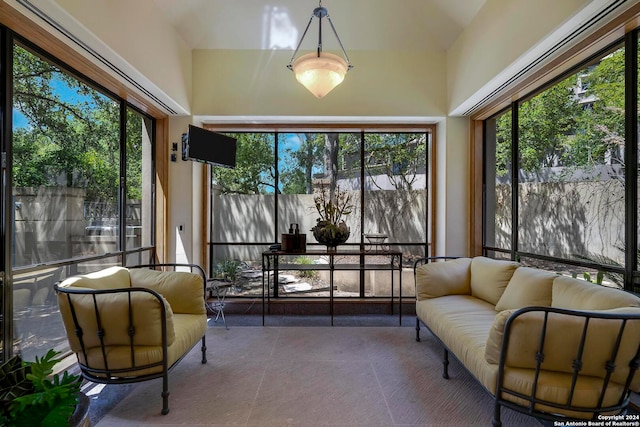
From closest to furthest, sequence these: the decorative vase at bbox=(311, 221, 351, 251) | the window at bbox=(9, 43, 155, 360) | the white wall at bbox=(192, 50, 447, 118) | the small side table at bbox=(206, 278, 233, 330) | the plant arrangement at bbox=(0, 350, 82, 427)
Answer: the plant arrangement at bbox=(0, 350, 82, 427)
the window at bbox=(9, 43, 155, 360)
the small side table at bbox=(206, 278, 233, 330)
the decorative vase at bbox=(311, 221, 351, 251)
the white wall at bbox=(192, 50, 447, 118)

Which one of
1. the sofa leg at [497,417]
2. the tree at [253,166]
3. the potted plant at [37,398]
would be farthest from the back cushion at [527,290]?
the tree at [253,166]

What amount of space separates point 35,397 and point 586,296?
8.89 ft

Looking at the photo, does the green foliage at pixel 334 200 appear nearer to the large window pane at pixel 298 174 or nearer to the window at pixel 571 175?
the large window pane at pixel 298 174

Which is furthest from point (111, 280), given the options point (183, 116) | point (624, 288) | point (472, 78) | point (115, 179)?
point (472, 78)

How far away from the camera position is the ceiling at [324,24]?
3426 mm

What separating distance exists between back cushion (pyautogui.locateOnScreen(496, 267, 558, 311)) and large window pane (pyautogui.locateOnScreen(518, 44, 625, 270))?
1.47 ft

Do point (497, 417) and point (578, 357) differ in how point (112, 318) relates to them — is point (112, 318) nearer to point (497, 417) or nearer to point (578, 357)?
point (497, 417)

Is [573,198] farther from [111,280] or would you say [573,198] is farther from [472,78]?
[111,280]

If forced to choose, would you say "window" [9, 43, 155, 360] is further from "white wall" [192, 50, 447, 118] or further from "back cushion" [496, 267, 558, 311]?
"back cushion" [496, 267, 558, 311]

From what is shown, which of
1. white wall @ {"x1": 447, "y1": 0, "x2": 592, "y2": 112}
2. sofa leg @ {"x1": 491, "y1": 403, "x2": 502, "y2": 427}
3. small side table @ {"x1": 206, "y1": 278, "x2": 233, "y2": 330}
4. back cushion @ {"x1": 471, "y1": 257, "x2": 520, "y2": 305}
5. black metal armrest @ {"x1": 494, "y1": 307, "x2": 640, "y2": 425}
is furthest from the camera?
small side table @ {"x1": 206, "y1": 278, "x2": 233, "y2": 330}

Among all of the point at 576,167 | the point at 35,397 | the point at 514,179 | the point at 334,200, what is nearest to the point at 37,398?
the point at 35,397

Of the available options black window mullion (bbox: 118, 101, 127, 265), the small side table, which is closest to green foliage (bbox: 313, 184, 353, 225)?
the small side table

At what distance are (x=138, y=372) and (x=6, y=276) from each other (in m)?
1.09

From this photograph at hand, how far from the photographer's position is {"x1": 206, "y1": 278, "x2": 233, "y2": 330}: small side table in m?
3.66
